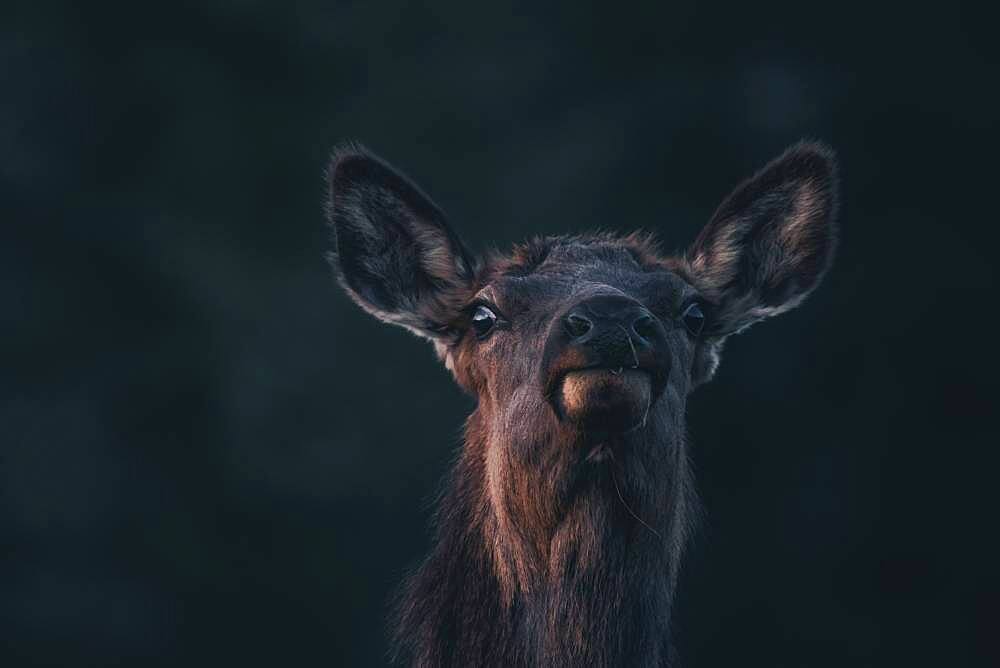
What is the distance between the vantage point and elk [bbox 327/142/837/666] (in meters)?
5.38

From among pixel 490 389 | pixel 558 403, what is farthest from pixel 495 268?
pixel 558 403

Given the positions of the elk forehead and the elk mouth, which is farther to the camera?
the elk forehead

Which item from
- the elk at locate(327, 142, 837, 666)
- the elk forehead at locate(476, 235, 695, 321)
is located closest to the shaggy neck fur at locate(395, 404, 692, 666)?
the elk at locate(327, 142, 837, 666)

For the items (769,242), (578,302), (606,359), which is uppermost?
(769,242)

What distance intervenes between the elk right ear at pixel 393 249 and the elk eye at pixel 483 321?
0.35m

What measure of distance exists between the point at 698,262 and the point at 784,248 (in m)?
0.47

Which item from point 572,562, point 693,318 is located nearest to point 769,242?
point 693,318

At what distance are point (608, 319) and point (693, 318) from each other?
1122 millimetres

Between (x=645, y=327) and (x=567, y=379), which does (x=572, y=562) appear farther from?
(x=645, y=327)

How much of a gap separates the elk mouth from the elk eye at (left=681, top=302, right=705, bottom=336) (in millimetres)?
896

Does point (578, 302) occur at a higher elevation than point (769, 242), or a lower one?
lower

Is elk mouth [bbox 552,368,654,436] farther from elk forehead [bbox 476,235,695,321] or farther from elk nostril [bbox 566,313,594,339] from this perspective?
elk forehead [bbox 476,235,695,321]

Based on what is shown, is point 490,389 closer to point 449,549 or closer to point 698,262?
point 449,549

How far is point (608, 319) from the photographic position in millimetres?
5141
